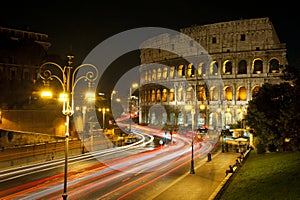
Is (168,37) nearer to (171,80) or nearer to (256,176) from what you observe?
(171,80)

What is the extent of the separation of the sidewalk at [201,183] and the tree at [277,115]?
3.73 m

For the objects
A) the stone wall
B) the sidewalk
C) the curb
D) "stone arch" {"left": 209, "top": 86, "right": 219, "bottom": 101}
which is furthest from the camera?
"stone arch" {"left": 209, "top": 86, "right": 219, "bottom": 101}

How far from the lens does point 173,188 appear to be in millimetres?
15531

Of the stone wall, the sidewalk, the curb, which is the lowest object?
the sidewalk

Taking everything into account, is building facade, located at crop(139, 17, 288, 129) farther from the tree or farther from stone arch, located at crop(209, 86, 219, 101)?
the tree

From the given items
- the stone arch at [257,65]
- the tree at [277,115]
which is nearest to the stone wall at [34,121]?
the tree at [277,115]

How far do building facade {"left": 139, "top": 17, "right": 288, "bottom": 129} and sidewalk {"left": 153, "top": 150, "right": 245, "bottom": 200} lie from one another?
2935 cm

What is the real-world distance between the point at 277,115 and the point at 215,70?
125 ft

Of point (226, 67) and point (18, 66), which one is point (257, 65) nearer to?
point (226, 67)

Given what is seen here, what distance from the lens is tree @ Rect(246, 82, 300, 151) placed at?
15.7 meters

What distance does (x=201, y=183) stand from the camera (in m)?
16.7

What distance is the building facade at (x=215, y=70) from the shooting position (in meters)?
52.8

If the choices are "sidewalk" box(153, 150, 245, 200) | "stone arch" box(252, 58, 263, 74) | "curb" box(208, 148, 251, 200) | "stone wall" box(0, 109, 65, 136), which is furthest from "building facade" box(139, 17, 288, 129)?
"curb" box(208, 148, 251, 200)

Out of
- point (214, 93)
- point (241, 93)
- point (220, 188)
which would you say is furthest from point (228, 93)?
point (220, 188)
